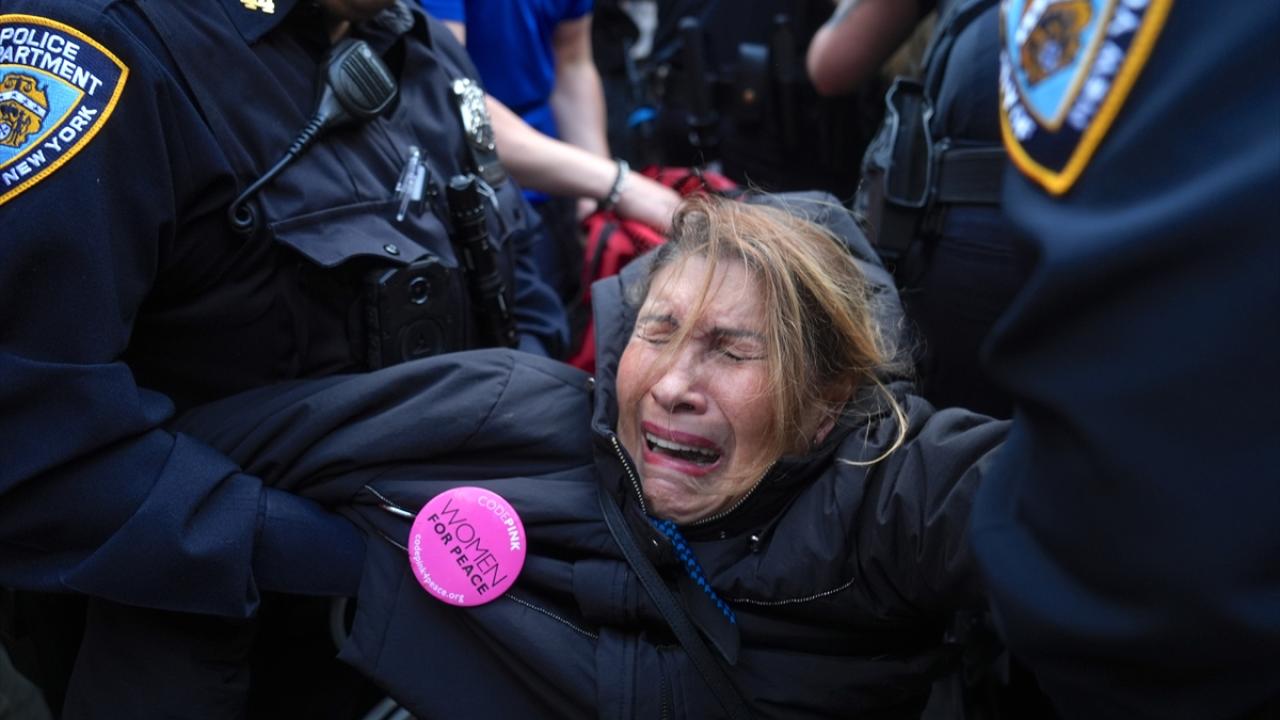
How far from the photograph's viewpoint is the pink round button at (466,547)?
142cm

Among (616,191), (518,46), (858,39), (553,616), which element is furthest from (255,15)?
(858,39)

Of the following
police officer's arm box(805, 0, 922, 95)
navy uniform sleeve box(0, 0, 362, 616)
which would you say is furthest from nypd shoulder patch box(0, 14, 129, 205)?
police officer's arm box(805, 0, 922, 95)

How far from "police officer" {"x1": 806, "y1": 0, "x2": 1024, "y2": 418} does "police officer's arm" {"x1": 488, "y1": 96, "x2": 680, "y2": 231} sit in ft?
1.76

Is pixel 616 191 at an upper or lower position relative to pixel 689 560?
lower

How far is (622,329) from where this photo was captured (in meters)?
1.67

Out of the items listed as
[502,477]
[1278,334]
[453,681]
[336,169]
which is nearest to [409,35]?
[336,169]

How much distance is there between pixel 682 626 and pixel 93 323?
2.74ft

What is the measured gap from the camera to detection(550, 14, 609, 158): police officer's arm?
2963mm

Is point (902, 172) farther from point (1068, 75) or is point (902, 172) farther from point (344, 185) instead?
point (1068, 75)

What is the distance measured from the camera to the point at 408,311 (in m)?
1.57

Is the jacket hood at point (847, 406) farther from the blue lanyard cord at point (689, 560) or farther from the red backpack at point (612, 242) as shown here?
the red backpack at point (612, 242)

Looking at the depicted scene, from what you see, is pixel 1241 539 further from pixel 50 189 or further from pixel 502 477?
pixel 50 189

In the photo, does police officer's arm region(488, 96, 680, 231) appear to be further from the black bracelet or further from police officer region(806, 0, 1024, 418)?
police officer region(806, 0, 1024, 418)

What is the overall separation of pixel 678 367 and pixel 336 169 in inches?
23.8
